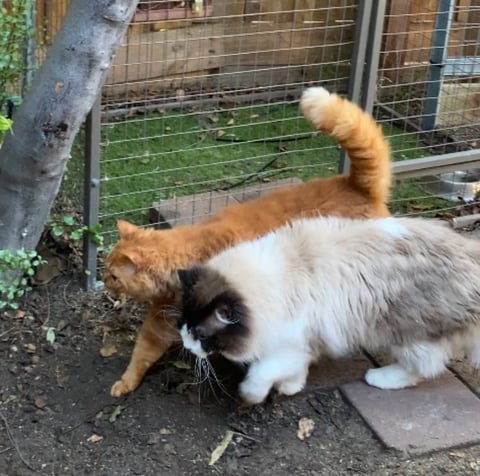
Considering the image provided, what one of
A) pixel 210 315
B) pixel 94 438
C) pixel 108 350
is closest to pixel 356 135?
pixel 210 315

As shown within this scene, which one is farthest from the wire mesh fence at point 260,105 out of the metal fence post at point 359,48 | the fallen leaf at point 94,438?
the fallen leaf at point 94,438

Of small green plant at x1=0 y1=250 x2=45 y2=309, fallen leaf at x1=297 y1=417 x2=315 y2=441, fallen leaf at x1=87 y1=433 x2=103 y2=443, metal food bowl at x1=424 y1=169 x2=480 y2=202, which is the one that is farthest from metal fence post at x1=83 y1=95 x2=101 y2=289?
metal food bowl at x1=424 y1=169 x2=480 y2=202

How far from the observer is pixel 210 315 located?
9.68ft

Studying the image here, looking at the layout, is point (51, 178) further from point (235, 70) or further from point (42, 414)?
point (235, 70)

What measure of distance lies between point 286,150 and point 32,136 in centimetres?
224

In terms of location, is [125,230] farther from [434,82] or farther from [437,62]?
[437,62]

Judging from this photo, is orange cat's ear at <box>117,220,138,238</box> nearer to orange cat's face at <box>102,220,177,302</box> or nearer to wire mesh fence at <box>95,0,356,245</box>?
orange cat's face at <box>102,220,177,302</box>

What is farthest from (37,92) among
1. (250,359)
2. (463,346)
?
(463,346)

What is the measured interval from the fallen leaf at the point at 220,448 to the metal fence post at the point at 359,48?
1.68 meters

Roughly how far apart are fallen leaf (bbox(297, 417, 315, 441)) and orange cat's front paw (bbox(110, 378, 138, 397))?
2.03 feet

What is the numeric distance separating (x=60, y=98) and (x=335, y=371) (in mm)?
1431

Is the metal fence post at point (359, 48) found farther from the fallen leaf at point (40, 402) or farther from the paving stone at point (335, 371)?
the fallen leaf at point (40, 402)

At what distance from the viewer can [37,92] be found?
10.5 ft

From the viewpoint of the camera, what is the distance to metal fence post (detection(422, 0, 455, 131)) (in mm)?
5348
